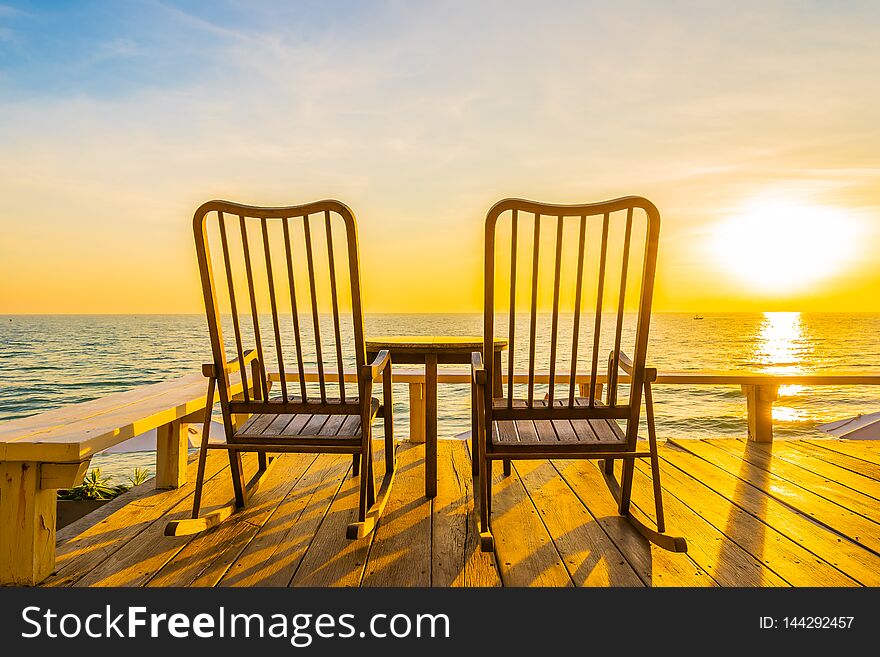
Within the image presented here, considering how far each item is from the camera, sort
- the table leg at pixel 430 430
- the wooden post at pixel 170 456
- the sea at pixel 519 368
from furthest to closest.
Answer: the sea at pixel 519 368 → the wooden post at pixel 170 456 → the table leg at pixel 430 430

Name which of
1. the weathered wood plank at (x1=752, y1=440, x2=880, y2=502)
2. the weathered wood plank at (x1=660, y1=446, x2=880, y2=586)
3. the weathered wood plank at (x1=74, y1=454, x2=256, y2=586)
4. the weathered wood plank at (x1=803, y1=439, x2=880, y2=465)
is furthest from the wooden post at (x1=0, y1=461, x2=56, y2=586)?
the weathered wood plank at (x1=803, y1=439, x2=880, y2=465)

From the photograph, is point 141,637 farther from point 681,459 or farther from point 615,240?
point 681,459

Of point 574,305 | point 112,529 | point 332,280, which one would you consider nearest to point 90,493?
point 112,529

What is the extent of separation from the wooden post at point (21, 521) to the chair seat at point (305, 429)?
0.62 meters

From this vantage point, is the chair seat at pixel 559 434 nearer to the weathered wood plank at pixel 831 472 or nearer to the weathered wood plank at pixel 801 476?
the weathered wood plank at pixel 801 476

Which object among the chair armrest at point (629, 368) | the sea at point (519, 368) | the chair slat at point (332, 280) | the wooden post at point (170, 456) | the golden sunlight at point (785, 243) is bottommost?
the sea at point (519, 368)

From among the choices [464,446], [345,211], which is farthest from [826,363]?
[345,211]

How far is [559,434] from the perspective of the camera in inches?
81.3

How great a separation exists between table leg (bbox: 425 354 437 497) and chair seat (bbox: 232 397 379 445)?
0.34m

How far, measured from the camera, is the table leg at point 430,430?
2.60 metres

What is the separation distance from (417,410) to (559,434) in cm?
172

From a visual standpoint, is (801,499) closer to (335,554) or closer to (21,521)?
(335,554)

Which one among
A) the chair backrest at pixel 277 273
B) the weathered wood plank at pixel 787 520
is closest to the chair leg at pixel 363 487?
the chair backrest at pixel 277 273

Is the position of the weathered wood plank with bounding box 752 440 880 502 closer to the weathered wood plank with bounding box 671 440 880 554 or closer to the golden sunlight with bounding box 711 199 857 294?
the weathered wood plank with bounding box 671 440 880 554
